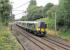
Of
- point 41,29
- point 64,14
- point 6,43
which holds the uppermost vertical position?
point 64,14

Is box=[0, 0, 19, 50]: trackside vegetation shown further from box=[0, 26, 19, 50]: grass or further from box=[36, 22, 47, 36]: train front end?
box=[36, 22, 47, 36]: train front end

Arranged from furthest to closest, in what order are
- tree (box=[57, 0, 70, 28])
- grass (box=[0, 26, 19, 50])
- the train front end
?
the train front end < tree (box=[57, 0, 70, 28]) < grass (box=[0, 26, 19, 50])

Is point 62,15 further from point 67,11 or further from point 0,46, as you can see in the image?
point 0,46

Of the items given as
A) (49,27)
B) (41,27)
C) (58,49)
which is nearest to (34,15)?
(49,27)

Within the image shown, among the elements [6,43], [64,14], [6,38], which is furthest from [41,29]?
[6,43]

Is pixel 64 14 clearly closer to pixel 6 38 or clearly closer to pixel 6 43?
pixel 6 38

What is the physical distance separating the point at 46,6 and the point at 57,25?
34633mm

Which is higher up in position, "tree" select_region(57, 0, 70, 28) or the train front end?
"tree" select_region(57, 0, 70, 28)

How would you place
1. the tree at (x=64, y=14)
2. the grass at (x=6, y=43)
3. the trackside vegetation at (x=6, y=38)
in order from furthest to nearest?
the tree at (x=64, y=14) < the trackside vegetation at (x=6, y=38) < the grass at (x=6, y=43)

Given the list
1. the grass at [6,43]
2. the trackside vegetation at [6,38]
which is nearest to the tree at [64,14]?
the trackside vegetation at [6,38]

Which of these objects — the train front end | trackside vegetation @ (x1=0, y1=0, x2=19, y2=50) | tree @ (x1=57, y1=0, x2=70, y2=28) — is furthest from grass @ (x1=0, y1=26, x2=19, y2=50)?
tree @ (x1=57, y1=0, x2=70, y2=28)

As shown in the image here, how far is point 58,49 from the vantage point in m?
25.1

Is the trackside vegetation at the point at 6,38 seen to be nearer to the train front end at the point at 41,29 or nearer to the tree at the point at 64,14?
the train front end at the point at 41,29

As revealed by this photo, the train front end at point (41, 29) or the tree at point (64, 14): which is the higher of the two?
the tree at point (64, 14)
